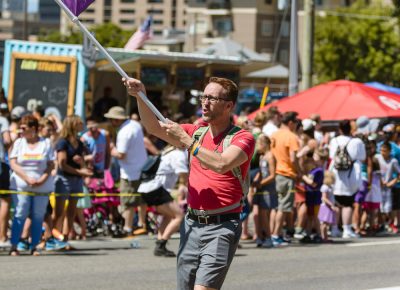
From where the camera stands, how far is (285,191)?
15742 mm

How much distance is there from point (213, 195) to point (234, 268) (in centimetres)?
544

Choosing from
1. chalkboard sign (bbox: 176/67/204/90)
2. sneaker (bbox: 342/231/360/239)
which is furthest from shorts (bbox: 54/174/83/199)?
chalkboard sign (bbox: 176/67/204/90)

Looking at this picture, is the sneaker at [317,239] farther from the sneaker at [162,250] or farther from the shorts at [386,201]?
the sneaker at [162,250]

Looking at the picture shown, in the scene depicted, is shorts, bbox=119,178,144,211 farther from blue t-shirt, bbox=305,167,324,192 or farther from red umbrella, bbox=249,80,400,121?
red umbrella, bbox=249,80,400,121

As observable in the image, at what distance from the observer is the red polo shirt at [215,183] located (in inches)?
296

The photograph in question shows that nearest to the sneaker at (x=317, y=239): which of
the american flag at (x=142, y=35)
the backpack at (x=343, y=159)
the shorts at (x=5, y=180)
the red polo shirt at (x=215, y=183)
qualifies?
the backpack at (x=343, y=159)

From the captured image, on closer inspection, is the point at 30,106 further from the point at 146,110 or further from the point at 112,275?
the point at 146,110

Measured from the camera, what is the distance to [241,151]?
7.40 m

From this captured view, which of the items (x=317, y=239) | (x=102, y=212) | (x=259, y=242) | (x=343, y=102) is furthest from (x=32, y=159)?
(x=343, y=102)

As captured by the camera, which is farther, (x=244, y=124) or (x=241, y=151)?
(x=244, y=124)

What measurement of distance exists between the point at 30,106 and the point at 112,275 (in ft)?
35.9

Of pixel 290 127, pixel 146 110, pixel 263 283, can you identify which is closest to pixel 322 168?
pixel 290 127

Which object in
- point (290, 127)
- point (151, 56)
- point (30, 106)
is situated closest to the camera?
point (290, 127)

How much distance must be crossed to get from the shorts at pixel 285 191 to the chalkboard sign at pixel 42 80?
7684 mm
